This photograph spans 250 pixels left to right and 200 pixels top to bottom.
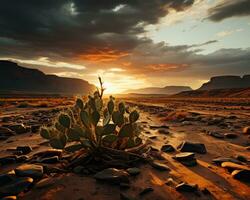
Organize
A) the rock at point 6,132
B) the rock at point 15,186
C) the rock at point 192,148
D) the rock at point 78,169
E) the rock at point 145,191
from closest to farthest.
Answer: the rock at point 15,186
the rock at point 145,191
the rock at point 78,169
the rock at point 192,148
the rock at point 6,132

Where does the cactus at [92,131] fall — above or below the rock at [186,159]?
above

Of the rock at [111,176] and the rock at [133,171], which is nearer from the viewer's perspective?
the rock at [111,176]

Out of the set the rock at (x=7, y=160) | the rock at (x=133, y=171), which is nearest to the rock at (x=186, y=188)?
the rock at (x=133, y=171)

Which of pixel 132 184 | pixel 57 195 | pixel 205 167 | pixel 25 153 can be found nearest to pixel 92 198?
pixel 57 195

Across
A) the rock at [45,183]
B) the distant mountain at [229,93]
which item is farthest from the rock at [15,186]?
the distant mountain at [229,93]

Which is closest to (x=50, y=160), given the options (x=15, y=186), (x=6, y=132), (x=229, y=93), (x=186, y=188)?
(x=15, y=186)

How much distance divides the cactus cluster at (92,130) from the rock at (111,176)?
2.24 feet

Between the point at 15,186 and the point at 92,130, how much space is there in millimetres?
1639

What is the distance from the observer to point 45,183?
3588 mm

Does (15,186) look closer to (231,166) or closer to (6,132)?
(231,166)

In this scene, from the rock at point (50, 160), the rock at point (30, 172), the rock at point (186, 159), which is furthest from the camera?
the rock at point (186, 159)

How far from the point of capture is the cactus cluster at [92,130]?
4406 mm

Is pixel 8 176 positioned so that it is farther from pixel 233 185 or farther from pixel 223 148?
pixel 223 148

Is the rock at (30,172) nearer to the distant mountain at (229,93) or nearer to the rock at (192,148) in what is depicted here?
the rock at (192,148)
